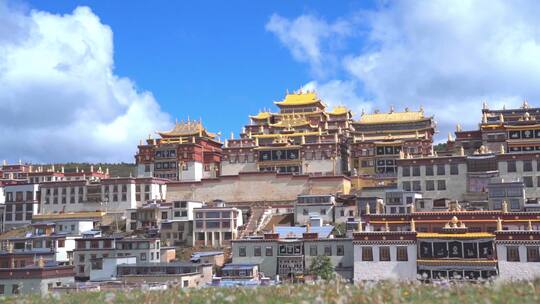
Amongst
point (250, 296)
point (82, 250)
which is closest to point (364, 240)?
point (82, 250)

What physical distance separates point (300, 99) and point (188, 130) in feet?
70.1

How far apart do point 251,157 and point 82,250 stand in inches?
1425

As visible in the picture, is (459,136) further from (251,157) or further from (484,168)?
(251,157)

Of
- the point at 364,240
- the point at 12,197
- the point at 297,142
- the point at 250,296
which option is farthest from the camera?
the point at 297,142

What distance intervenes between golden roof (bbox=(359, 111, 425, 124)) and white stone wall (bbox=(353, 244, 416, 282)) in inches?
1888

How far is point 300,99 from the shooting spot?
4722 inches

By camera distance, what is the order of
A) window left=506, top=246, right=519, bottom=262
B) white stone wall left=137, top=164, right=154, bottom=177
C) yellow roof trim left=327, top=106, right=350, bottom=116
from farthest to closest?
1. yellow roof trim left=327, top=106, right=350, bottom=116
2. white stone wall left=137, top=164, right=154, bottom=177
3. window left=506, top=246, right=519, bottom=262

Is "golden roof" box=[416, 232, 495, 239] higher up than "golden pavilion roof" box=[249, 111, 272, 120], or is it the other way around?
"golden pavilion roof" box=[249, 111, 272, 120]

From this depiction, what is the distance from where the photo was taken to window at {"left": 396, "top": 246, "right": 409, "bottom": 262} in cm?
5717

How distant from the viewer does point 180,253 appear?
74.1 meters

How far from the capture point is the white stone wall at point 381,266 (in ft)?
186

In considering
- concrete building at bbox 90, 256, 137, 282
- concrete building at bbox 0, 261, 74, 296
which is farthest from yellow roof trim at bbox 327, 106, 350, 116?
concrete building at bbox 0, 261, 74, 296

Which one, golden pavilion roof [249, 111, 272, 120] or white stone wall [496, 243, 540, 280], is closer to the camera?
white stone wall [496, 243, 540, 280]

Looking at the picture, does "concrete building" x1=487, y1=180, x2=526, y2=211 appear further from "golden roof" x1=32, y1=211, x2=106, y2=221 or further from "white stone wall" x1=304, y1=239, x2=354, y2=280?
"golden roof" x1=32, y1=211, x2=106, y2=221
